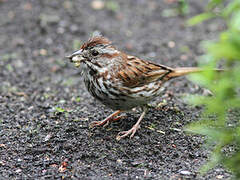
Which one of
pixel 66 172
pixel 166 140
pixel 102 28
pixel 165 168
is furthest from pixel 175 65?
pixel 66 172

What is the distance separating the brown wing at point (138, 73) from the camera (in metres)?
4.64

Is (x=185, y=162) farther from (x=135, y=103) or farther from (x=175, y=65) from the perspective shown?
(x=175, y=65)

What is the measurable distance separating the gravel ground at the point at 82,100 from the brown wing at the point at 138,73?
0.57m

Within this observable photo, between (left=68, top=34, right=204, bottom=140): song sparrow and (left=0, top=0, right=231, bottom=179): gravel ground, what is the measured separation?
40 centimetres

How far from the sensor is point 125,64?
478 cm

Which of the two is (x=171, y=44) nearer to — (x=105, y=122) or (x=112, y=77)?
(x=105, y=122)

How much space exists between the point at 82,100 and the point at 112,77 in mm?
1464

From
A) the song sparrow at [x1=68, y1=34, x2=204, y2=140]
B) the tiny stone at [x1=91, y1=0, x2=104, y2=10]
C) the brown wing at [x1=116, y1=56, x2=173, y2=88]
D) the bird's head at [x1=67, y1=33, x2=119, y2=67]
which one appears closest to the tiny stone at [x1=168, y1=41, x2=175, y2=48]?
the tiny stone at [x1=91, y1=0, x2=104, y2=10]

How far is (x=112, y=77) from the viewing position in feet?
15.0

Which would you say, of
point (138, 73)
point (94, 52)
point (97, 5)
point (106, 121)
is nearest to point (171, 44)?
point (97, 5)

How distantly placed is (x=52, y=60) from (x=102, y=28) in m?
1.59

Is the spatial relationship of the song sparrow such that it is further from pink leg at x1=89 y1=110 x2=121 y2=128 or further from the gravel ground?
the gravel ground

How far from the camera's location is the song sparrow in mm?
4504

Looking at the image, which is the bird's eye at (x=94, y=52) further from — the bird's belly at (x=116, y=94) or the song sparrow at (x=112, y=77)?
the bird's belly at (x=116, y=94)
